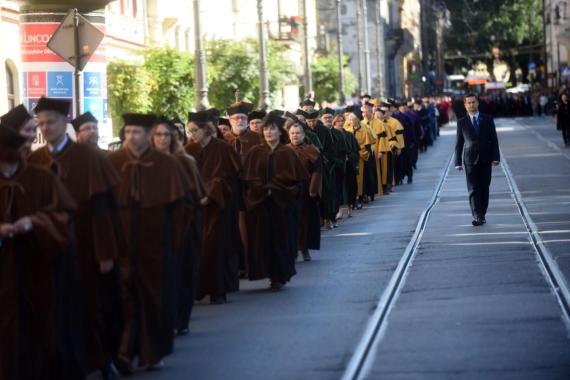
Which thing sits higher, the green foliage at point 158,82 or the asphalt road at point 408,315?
the green foliage at point 158,82

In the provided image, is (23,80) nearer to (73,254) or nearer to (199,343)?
(199,343)

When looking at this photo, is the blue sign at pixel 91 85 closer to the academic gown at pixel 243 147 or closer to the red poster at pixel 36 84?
the red poster at pixel 36 84

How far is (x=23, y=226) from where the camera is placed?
33.2 feet

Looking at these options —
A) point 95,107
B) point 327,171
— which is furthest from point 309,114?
point 95,107

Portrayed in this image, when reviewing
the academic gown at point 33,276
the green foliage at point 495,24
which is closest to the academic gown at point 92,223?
the academic gown at point 33,276

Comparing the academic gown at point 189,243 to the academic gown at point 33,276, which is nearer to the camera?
the academic gown at point 33,276

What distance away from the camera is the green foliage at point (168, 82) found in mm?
40344

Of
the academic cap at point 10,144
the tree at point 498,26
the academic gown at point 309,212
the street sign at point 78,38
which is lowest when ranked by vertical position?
the academic gown at point 309,212

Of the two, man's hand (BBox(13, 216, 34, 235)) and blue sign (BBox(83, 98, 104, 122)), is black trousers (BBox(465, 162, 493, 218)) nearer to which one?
blue sign (BBox(83, 98, 104, 122))

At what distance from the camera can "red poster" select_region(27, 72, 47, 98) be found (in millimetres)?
23797

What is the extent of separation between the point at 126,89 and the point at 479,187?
1662 centimetres

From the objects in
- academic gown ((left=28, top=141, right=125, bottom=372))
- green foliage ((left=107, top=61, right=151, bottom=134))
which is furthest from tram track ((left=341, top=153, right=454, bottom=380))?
green foliage ((left=107, top=61, right=151, bottom=134))

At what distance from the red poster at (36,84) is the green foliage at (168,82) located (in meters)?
15.9

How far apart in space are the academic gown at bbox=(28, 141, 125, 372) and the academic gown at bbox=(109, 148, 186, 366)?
0.36 metres
